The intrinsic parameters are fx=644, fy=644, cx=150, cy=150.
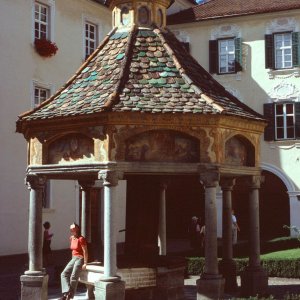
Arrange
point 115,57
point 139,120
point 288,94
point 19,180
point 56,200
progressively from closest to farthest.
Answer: point 139,120 < point 115,57 < point 19,180 < point 56,200 < point 288,94

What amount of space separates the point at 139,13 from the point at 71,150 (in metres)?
2.91

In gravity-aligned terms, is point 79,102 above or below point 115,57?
below

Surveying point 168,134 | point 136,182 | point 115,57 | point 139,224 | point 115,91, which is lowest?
point 139,224

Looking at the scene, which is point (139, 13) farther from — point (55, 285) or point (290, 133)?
point (290, 133)

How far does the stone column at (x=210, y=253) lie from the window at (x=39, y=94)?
1535 centimetres

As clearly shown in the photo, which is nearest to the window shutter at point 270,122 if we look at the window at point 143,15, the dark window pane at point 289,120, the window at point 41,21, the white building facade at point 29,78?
the dark window pane at point 289,120

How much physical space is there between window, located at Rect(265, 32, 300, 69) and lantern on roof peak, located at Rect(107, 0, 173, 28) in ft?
60.7

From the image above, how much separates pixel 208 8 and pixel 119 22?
20850 millimetres

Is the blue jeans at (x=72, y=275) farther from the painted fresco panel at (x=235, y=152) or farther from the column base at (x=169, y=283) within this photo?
the painted fresco panel at (x=235, y=152)

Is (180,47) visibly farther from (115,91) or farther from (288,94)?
(288,94)

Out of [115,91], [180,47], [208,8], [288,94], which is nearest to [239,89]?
[288,94]

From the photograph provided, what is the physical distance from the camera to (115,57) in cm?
1141

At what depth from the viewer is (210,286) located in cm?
1026

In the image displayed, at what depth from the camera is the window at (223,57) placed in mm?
30406
